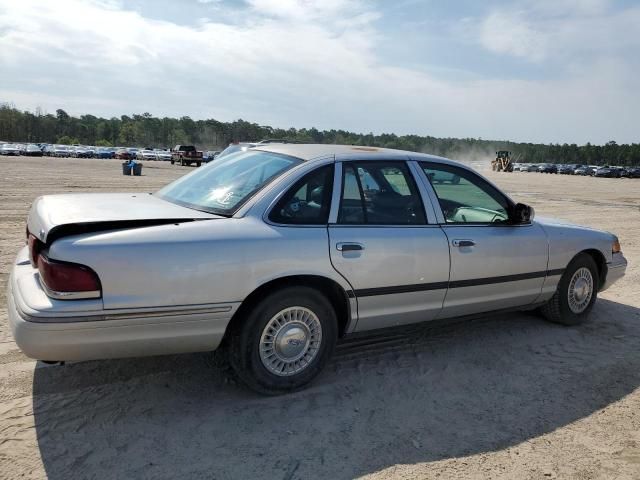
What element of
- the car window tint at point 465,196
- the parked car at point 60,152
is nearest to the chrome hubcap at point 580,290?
the car window tint at point 465,196

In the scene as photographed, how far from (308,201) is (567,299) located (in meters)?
2.94

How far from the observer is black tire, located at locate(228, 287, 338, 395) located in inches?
127

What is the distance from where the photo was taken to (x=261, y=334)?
3.27m

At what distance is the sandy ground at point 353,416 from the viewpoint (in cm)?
273

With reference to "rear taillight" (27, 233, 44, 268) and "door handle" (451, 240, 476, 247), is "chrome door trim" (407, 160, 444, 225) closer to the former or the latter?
"door handle" (451, 240, 476, 247)

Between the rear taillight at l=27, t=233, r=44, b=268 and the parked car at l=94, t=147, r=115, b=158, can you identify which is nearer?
the rear taillight at l=27, t=233, r=44, b=268

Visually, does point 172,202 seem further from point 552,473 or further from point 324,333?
point 552,473

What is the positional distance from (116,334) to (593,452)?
2.79 m

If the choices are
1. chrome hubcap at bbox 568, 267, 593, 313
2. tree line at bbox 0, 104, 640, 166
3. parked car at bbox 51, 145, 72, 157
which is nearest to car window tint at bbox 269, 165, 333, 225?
chrome hubcap at bbox 568, 267, 593, 313

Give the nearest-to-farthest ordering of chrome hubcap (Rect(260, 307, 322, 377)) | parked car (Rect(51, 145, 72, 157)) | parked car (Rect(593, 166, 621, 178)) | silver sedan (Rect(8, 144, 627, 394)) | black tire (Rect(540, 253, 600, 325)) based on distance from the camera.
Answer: silver sedan (Rect(8, 144, 627, 394)) → chrome hubcap (Rect(260, 307, 322, 377)) → black tire (Rect(540, 253, 600, 325)) → parked car (Rect(51, 145, 72, 157)) → parked car (Rect(593, 166, 621, 178))

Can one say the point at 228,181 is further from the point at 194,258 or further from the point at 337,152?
the point at 194,258

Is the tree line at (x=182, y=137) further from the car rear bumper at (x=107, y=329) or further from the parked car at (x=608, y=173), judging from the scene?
the car rear bumper at (x=107, y=329)

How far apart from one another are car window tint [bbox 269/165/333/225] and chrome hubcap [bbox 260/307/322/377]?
1.94 feet

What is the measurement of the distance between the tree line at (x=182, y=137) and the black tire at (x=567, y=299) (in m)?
106
